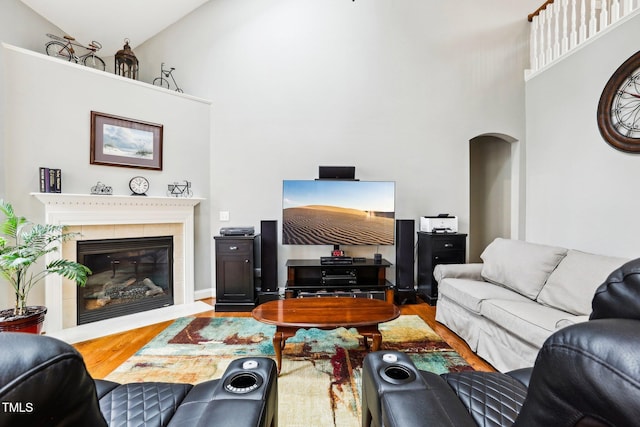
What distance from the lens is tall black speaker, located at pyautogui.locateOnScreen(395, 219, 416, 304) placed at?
3.54 meters

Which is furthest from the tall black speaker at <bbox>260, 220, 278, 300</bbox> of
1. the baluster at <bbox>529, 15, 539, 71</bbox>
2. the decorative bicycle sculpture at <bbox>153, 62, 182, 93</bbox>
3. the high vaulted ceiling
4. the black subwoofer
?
the baluster at <bbox>529, 15, 539, 71</bbox>

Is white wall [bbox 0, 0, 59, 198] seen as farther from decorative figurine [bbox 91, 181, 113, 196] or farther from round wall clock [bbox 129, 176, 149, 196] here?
round wall clock [bbox 129, 176, 149, 196]

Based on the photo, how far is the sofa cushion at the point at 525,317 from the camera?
5.76 feet

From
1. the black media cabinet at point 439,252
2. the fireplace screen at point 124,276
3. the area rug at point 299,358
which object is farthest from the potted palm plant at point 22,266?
the black media cabinet at point 439,252

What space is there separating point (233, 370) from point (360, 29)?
13.9 feet

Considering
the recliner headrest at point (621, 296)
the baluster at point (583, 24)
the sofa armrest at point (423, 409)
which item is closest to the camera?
the recliner headrest at point (621, 296)

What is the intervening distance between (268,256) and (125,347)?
5.16 ft

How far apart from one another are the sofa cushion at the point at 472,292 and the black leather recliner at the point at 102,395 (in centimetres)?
192

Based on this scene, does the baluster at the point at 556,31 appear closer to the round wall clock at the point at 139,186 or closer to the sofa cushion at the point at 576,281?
the sofa cushion at the point at 576,281

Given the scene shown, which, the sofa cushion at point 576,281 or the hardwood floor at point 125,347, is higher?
the sofa cushion at point 576,281

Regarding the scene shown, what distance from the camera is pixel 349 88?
3.81 metres

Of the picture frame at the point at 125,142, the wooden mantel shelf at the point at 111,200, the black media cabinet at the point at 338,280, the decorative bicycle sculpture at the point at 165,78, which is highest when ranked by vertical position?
the decorative bicycle sculpture at the point at 165,78

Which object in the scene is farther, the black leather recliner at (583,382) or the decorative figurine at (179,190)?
the decorative figurine at (179,190)

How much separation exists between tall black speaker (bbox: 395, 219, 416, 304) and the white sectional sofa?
62 centimetres
